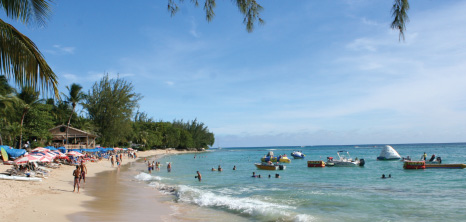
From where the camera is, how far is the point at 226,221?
43.9 ft

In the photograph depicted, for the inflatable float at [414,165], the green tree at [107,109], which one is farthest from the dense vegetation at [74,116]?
the inflatable float at [414,165]

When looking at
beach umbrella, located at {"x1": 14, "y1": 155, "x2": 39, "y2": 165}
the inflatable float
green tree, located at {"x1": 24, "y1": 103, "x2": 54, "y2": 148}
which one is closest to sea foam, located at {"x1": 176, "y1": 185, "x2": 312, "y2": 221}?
beach umbrella, located at {"x1": 14, "y1": 155, "x2": 39, "y2": 165}

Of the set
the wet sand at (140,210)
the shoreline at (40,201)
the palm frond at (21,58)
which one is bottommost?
the wet sand at (140,210)

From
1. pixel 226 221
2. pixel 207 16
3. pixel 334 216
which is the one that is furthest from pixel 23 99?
pixel 207 16

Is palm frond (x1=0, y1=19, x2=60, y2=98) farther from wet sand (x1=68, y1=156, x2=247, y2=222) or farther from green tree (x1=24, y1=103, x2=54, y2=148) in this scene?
green tree (x1=24, y1=103, x2=54, y2=148)

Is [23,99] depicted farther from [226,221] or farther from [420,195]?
[420,195]

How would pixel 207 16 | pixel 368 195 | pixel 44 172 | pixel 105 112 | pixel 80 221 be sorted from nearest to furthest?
pixel 207 16
pixel 80 221
pixel 368 195
pixel 44 172
pixel 105 112

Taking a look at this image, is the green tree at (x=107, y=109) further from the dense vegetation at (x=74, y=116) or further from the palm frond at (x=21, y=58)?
the palm frond at (x=21, y=58)

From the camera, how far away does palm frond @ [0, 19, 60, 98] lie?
13.9 ft

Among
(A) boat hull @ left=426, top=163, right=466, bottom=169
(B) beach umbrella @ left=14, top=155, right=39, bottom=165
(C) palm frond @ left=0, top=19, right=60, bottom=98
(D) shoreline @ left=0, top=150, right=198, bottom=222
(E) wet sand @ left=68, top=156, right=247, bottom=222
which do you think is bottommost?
(A) boat hull @ left=426, top=163, right=466, bottom=169

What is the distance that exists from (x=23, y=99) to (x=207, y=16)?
37.7 meters

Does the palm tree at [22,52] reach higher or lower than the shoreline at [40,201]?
higher

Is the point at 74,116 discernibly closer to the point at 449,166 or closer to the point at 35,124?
the point at 35,124

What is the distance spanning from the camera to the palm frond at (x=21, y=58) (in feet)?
13.9
